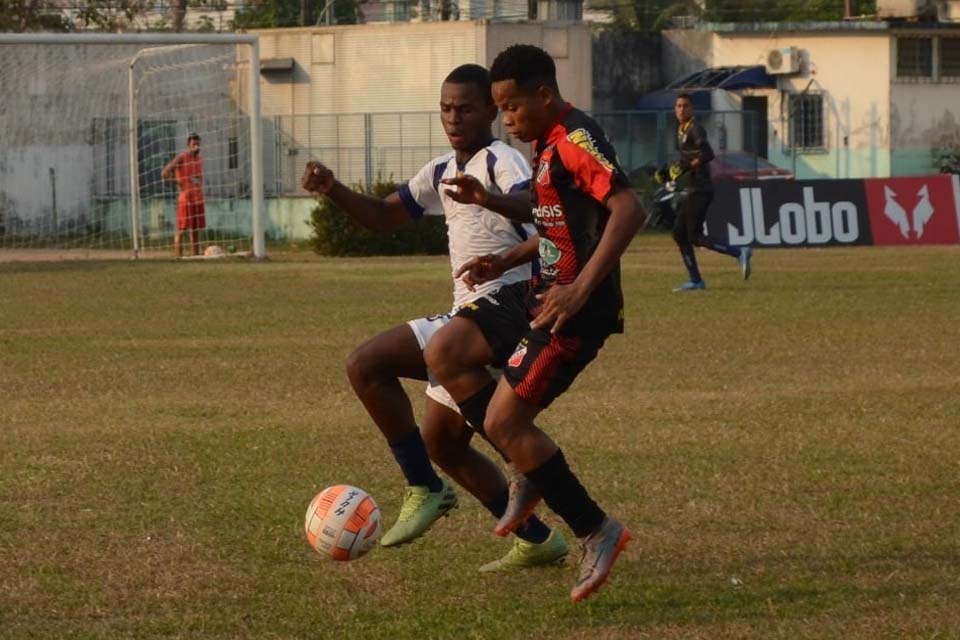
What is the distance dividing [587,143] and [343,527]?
5.53 feet

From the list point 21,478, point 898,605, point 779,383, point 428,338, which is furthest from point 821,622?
point 779,383

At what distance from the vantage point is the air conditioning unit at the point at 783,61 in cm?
4928

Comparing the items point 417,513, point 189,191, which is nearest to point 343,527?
point 417,513

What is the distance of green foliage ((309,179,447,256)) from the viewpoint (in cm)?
2933

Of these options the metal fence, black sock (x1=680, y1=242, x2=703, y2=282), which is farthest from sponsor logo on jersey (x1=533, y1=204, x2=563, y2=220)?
the metal fence

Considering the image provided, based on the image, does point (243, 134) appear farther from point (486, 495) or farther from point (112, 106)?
point (486, 495)

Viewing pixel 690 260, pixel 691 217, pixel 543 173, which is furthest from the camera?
pixel 691 217

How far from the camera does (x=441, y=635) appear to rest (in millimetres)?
5844

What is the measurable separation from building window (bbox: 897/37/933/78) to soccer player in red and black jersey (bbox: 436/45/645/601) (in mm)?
44473

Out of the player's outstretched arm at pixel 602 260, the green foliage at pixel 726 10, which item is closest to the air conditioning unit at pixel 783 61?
the green foliage at pixel 726 10

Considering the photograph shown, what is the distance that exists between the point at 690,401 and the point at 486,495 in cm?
474

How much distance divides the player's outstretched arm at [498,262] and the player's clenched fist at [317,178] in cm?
67

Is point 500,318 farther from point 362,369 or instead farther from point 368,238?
point 368,238

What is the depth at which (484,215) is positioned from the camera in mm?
7195
